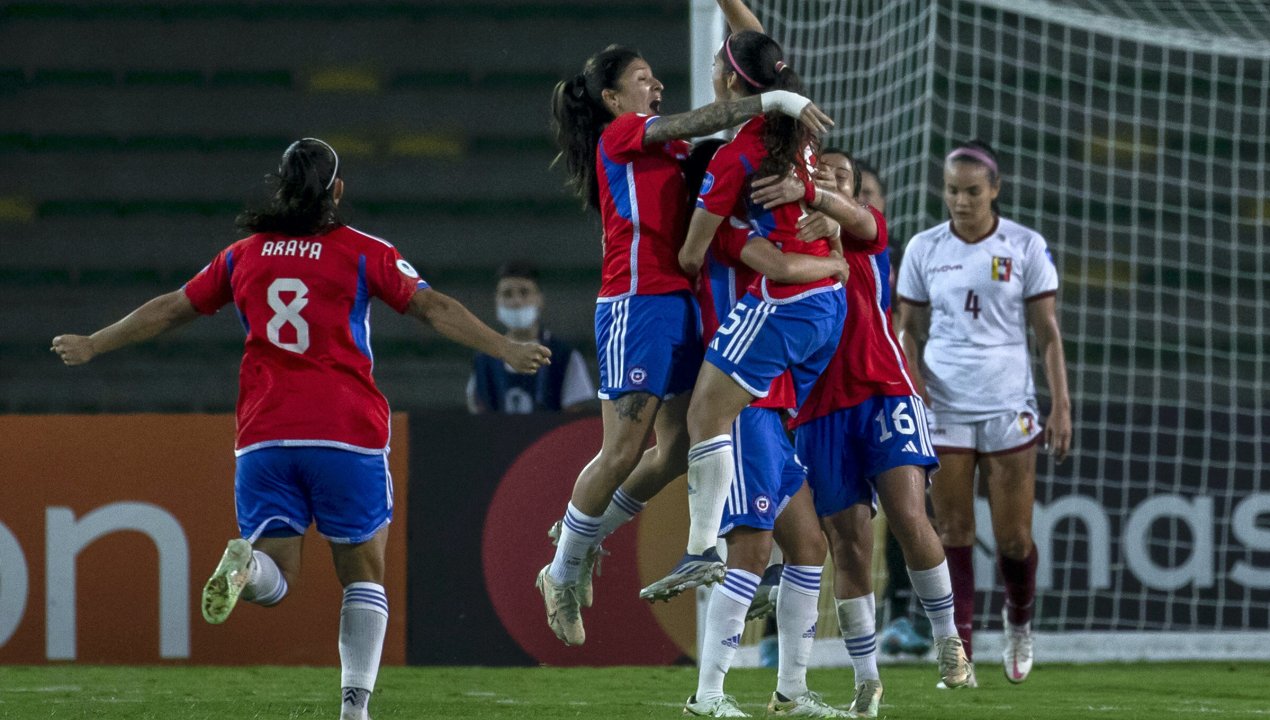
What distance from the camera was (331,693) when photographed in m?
6.73

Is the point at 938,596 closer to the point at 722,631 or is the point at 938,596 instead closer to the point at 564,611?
the point at 722,631

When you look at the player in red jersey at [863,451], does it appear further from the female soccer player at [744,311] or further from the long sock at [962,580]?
the long sock at [962,580]

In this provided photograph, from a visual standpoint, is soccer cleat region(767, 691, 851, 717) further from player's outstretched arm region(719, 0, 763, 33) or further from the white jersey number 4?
player's outstretched arm region(719, 0, 763, 33)

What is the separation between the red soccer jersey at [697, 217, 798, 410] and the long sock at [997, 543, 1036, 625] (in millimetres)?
2253

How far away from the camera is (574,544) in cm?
572

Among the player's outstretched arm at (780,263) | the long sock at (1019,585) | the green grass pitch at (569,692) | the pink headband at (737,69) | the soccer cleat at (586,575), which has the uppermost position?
the pink headband at (737,69)

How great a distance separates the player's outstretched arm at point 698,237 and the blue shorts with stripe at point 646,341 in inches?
6.3

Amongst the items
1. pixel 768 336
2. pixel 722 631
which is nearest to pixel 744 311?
pixel 768 336

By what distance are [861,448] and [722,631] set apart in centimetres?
81

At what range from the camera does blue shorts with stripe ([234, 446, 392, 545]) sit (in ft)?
16.3

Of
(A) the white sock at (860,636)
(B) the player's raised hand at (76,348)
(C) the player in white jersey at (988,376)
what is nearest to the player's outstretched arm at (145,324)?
(B) the player's raised hand at (76,348)

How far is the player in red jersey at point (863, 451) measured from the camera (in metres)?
5.75

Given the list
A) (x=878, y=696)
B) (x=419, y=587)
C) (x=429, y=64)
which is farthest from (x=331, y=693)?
(x=429, y=64)

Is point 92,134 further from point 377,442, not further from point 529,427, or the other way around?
point 377,442
